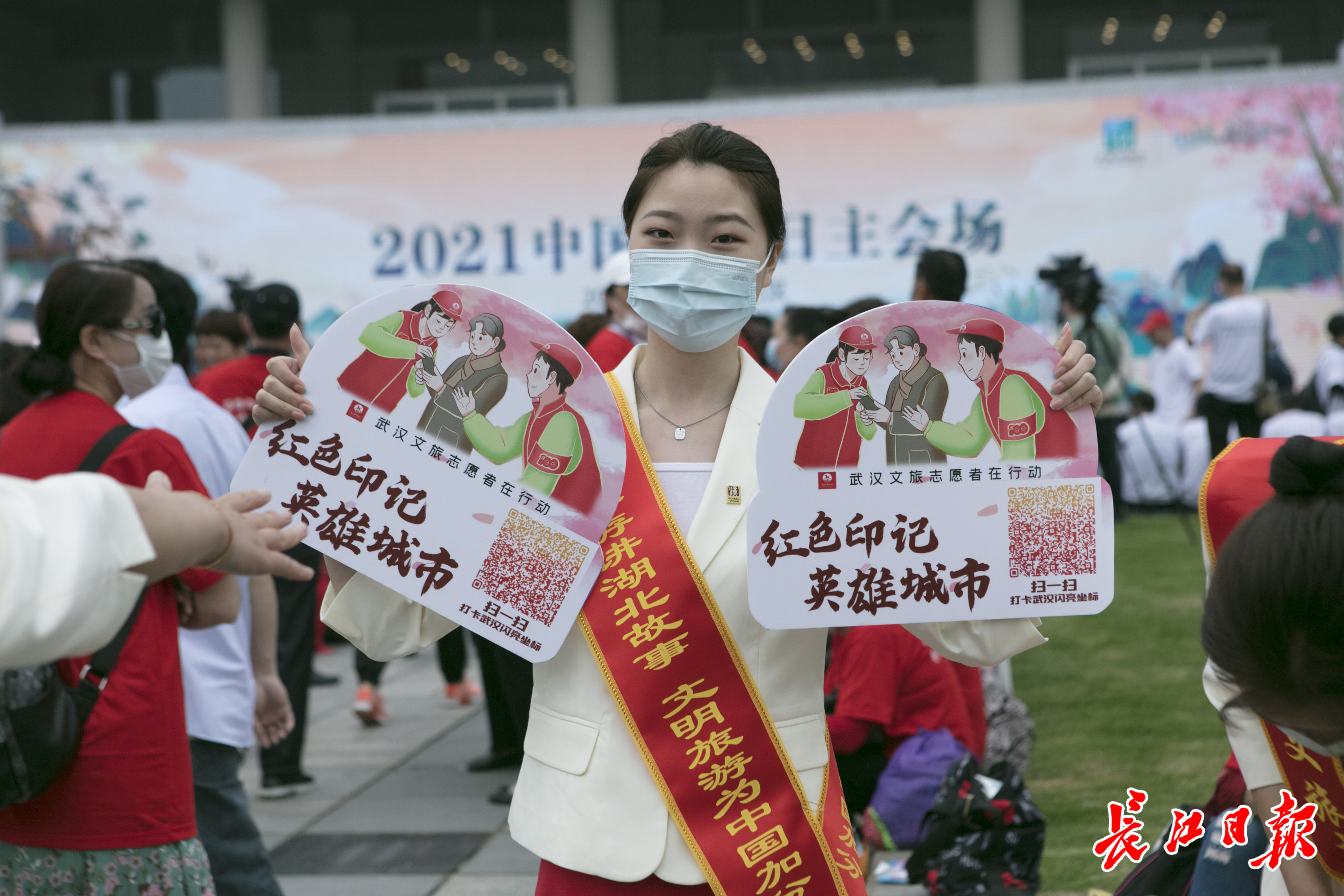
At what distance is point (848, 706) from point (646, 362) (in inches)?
89.8

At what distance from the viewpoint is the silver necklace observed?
1.98 m

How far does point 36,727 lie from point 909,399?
1603mm

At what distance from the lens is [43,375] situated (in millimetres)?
2613

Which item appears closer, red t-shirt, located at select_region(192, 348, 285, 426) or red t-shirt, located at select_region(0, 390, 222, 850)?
red t-shirt, located at select_region(0, 390, 222, 850)

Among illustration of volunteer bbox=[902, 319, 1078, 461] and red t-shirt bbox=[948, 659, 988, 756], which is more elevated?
illustration of volunteer bbox=[902, 319, 1078, 461]

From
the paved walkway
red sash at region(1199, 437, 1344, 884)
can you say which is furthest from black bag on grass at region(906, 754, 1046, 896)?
red sash at region(1199, 437, 1344, 884)

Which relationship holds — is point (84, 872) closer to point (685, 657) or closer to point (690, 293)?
point (685, 657)

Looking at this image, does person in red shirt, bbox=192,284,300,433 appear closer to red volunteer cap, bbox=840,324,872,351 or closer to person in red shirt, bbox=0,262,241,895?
person in red shirt, bbox=0,262,241,895

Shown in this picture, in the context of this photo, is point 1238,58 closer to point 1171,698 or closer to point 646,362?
point 1171,698

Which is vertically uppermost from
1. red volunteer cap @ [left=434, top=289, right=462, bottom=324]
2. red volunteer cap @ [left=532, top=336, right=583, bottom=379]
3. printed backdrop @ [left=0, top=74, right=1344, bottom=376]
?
printed backdrop @ [left=0, top=74, right=1344, bottom=376]

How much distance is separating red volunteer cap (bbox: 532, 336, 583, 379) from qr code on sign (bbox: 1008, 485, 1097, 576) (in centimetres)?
A: 70

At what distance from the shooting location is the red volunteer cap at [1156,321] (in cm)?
1278

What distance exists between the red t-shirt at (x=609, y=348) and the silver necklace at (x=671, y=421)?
8.43ft

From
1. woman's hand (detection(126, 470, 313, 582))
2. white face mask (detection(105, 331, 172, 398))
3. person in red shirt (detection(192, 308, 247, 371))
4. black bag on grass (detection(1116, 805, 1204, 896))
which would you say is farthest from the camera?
person in red shirt (detection(192, 308, 247, 371))
